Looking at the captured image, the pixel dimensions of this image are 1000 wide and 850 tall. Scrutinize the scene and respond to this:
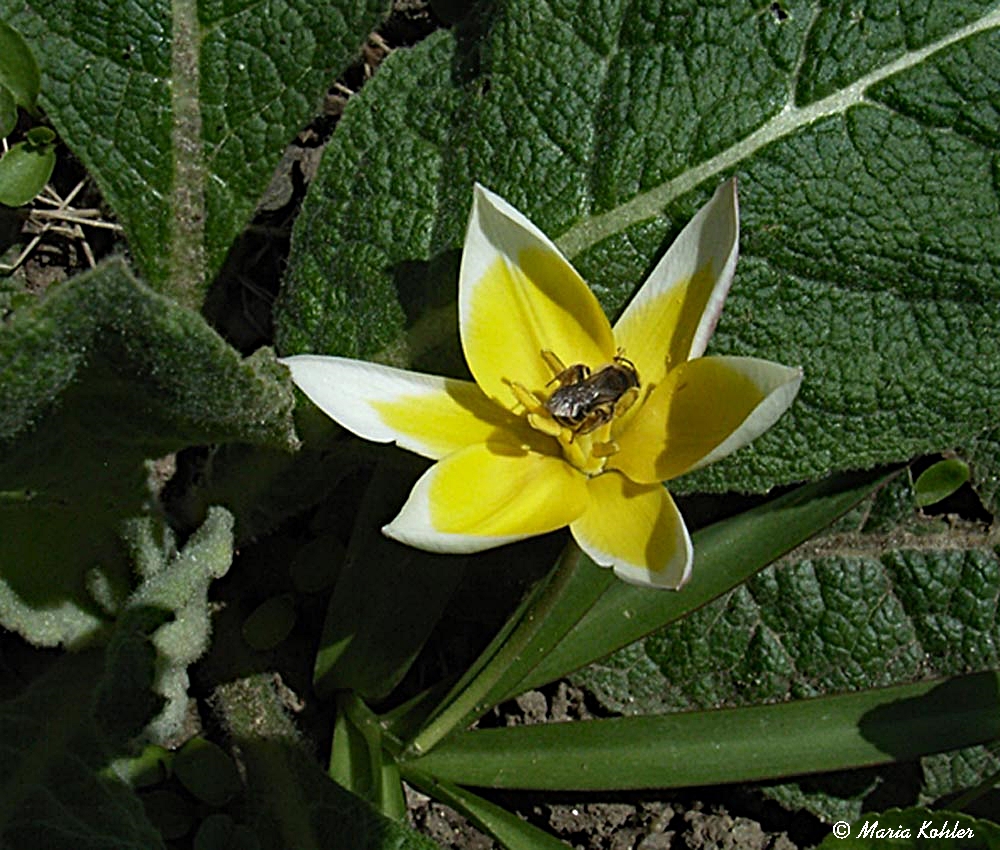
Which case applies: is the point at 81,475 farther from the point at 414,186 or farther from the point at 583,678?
the point at 583,678

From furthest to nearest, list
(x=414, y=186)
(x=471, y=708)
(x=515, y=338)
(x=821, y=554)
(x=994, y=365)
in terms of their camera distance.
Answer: (x=821, y=554), (x=471, y=708), (x=414, y=186), (x=994, y=365), (x=515, y=338)

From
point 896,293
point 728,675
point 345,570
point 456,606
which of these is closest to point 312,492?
point 345,570

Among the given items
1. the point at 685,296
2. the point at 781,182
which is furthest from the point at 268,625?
the point at 781,182

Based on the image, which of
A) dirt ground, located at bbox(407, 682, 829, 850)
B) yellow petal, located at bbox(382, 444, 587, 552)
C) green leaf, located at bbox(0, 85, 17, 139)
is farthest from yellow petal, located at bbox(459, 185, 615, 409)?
green leaf, located at bbox(0, 85, 17, 139)

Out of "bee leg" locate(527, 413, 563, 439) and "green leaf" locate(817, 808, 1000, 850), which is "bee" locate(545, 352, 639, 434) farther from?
"green leaf" locate(817, 808, 1000, 850)

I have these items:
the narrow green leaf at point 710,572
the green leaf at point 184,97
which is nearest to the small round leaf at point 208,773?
the narrow green leaf at point 710,572

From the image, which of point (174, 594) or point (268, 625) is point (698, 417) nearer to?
point (174, 594)
